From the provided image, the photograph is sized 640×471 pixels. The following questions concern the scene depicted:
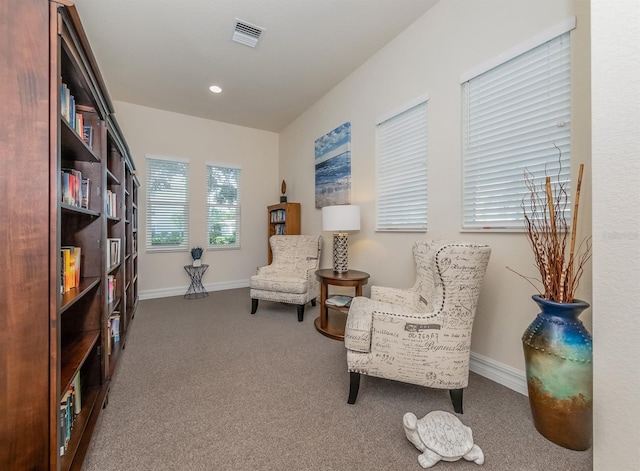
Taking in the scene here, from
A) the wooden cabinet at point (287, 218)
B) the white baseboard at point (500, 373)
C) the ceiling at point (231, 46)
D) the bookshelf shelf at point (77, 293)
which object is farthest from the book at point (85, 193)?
the wooden cabinet at point (287, 218)

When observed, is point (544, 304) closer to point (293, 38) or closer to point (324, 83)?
point (293, 38)

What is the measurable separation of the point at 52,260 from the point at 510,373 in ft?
7.85

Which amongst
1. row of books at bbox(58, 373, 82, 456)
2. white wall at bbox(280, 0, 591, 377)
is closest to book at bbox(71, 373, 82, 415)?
row of books at bbox(58, 373, 82, 456)

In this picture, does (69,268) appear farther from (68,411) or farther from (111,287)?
(111,287)

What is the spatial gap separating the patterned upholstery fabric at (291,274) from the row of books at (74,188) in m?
1.83

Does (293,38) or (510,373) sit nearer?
(510,373)

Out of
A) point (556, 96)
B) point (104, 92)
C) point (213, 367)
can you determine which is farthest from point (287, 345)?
point (556, 96)

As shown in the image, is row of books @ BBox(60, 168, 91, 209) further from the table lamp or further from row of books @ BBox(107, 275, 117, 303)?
the table lamp

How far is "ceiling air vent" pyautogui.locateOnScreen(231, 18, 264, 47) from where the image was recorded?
238 centimetres

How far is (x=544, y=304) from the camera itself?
4.20 ft

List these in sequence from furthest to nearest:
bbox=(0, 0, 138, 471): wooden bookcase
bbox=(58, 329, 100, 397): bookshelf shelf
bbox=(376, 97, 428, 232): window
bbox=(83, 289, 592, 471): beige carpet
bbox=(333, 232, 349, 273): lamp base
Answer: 1. bbox=(333, 232, 349, 273): lamp base
2. bbox=(376, 97, 428, 232): window
3. bbox=(83, 289, 592, 471): beige carpet
4. bbox=(58, 329, 100, 397): bookshelf shelf
5. bbox=(0, 0, 138, 471): wooden bookcase

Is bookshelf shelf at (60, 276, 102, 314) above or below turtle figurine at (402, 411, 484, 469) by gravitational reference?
above

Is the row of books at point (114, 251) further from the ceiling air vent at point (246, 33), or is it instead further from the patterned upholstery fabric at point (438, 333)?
the ceiling air vent at point (246, 33)

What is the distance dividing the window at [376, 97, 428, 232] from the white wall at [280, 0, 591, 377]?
85mm
